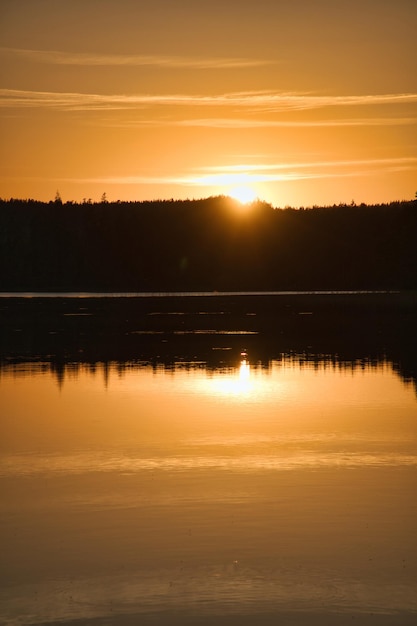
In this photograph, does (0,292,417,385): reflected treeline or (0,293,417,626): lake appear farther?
(0,292,417,385): reflected treeline

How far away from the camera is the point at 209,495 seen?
1548 centimetres

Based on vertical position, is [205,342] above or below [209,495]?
above

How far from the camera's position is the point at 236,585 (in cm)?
1134

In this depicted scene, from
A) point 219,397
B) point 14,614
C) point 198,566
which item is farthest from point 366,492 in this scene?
point 219,397

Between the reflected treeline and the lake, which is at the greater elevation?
the reflected treeline

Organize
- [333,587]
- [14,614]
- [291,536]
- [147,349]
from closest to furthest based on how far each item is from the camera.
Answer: [14,614]
[333,587]
[291,536]
[147,349]

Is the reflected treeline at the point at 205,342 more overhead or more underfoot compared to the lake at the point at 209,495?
more overhead

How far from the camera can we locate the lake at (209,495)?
11.0 m

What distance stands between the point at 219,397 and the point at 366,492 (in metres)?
11.6

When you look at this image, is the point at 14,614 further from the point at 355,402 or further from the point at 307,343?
the point at 307,343

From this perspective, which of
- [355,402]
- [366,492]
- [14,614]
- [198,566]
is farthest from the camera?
[355,402]

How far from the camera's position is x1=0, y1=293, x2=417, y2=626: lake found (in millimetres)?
10977

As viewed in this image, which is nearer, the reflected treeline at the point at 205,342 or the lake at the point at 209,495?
the lake at the point at 209,495

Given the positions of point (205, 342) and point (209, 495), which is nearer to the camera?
point (209, 495)
